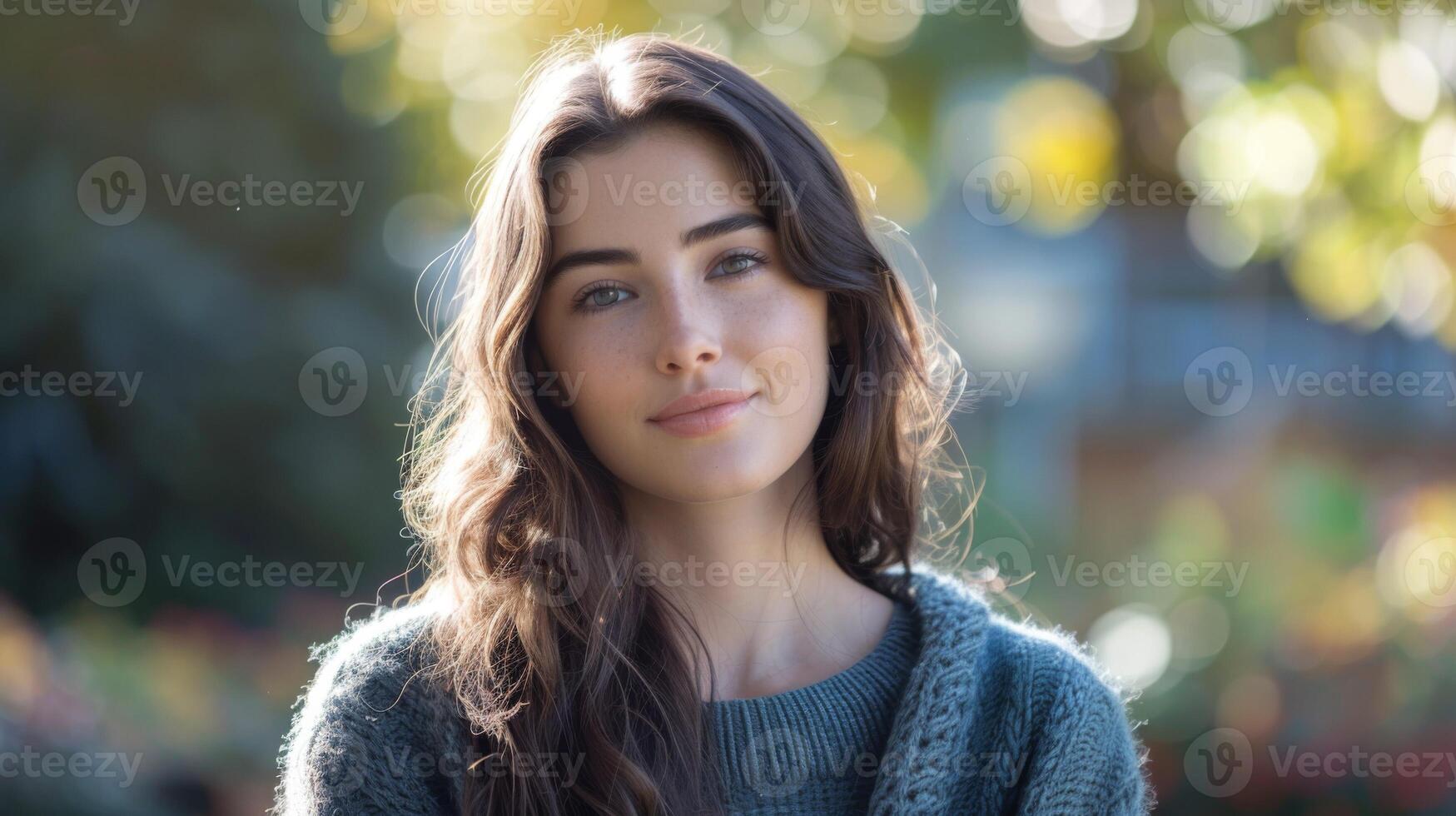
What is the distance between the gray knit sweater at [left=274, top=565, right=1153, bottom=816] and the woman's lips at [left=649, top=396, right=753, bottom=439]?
1.61 feet

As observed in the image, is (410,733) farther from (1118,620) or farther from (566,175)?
(1118,620)

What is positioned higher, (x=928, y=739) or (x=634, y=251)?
(x=634, y=251)

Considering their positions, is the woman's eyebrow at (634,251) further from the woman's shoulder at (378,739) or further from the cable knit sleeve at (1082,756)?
the cable knit sleeve at (1082,756)

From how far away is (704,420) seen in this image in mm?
1805

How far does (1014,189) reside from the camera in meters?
4.29

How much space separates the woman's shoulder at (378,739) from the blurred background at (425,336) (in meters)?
1.60

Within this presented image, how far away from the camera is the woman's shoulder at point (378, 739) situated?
1.77 m

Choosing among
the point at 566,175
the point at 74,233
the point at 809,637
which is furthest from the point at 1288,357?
the point at 74,233

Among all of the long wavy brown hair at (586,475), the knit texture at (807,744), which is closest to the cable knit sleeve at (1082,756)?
the knit texture at (807,744)

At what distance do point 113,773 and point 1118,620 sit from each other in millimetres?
3186

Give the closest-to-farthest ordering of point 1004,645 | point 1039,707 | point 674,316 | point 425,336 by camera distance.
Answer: point 674,316 → point 1039,707 → point 1004,645 → point 425,336

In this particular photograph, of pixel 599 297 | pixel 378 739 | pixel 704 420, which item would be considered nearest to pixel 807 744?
pixel 704 420

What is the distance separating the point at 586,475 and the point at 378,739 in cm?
51

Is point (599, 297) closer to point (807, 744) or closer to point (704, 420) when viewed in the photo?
point (704, 420)
